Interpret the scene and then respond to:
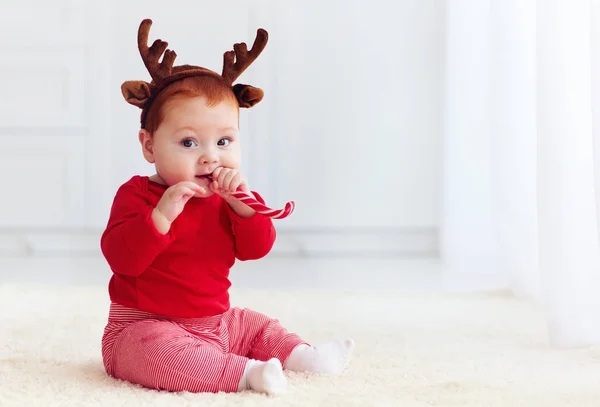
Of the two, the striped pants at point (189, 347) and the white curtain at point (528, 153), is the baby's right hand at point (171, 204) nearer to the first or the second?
the striped pants at point (189, 347)

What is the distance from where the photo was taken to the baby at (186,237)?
109 cm

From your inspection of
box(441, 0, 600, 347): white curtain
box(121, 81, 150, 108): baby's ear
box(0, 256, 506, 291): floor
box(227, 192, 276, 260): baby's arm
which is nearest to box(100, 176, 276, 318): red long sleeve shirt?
box(227, 192, 276, 260): baby's arm

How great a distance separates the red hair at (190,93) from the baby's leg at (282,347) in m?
0.31

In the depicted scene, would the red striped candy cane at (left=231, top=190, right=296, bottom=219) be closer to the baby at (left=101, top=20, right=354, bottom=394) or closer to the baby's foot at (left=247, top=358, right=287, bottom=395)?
the baby at (left=101, top=20, right=354, bottom=394)

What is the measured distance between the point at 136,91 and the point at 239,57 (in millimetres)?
155

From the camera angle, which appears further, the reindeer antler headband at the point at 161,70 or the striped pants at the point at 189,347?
the reindeer antler headband at the point at 161,70

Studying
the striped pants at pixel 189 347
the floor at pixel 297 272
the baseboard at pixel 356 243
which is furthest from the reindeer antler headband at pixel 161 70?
the baseboard at pixel 356 243

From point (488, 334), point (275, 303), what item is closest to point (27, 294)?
point (275, 303)

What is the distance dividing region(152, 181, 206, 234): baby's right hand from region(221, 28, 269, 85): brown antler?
0.64 feet

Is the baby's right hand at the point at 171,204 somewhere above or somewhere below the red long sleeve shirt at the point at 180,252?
above

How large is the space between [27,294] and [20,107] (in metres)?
0.82

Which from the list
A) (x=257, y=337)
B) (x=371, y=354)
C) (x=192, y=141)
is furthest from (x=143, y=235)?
(x=371, y=354)

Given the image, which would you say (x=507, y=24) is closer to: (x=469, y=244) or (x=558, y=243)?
(x=469, y=244)

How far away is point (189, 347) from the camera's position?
107 centimetres
